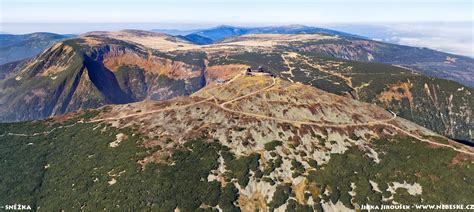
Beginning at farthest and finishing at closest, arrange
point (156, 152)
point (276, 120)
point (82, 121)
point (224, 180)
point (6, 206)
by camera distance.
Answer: point (82, 121), point (276, 120), point (156, 152), point (224, 180), point (6, 206)

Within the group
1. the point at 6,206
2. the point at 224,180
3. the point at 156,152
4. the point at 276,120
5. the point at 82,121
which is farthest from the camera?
the point at 82,121

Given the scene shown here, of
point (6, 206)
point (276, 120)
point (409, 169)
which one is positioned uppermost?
point (276, 120)

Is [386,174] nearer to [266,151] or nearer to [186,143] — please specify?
[266,151]

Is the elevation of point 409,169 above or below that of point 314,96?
below

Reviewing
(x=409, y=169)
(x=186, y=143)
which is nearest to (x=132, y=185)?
(x=186, y=143)

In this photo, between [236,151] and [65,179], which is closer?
[65,179]

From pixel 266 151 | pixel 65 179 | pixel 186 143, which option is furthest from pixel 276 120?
pixel 65 179
